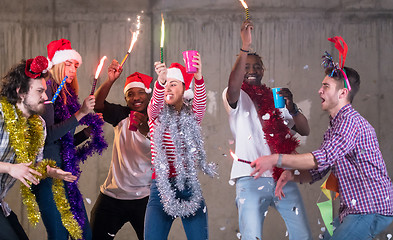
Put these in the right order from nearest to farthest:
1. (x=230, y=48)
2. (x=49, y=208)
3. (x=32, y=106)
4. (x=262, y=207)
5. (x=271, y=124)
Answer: (x=32, y=106), (x=49, y=208), (x=262, y=207), (x=271, y=124), (x=230, y=48)

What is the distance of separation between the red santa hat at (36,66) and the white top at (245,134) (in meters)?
1.18

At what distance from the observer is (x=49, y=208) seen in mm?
3330

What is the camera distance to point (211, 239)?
5.47m

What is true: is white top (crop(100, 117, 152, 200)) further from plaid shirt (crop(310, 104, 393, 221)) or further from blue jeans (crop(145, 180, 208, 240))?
plaid shirt (crop(310, 104, 393, 221))

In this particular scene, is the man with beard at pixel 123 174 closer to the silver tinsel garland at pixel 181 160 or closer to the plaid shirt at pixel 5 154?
the silver tinsel garland at pixel 181 160

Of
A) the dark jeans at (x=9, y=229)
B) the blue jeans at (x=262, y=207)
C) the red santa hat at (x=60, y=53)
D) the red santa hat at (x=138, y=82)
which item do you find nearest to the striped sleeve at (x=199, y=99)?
the blue jeans at (x=262, y=207)

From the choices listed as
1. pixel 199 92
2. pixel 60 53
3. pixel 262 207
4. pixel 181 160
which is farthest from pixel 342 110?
pixel 60 53

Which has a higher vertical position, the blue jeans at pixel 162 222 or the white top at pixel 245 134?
the white top at pixel 245 134

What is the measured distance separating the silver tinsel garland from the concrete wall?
5.79 feet

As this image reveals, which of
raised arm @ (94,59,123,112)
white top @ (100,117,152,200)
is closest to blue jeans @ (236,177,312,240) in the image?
white top @ (100,117,152,200)

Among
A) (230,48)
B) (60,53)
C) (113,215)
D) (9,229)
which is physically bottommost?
(113,215)

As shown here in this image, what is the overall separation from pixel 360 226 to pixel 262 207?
71 cm

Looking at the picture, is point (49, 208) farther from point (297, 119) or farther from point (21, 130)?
point (297, 119)

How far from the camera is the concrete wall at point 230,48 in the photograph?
17.7 ft
